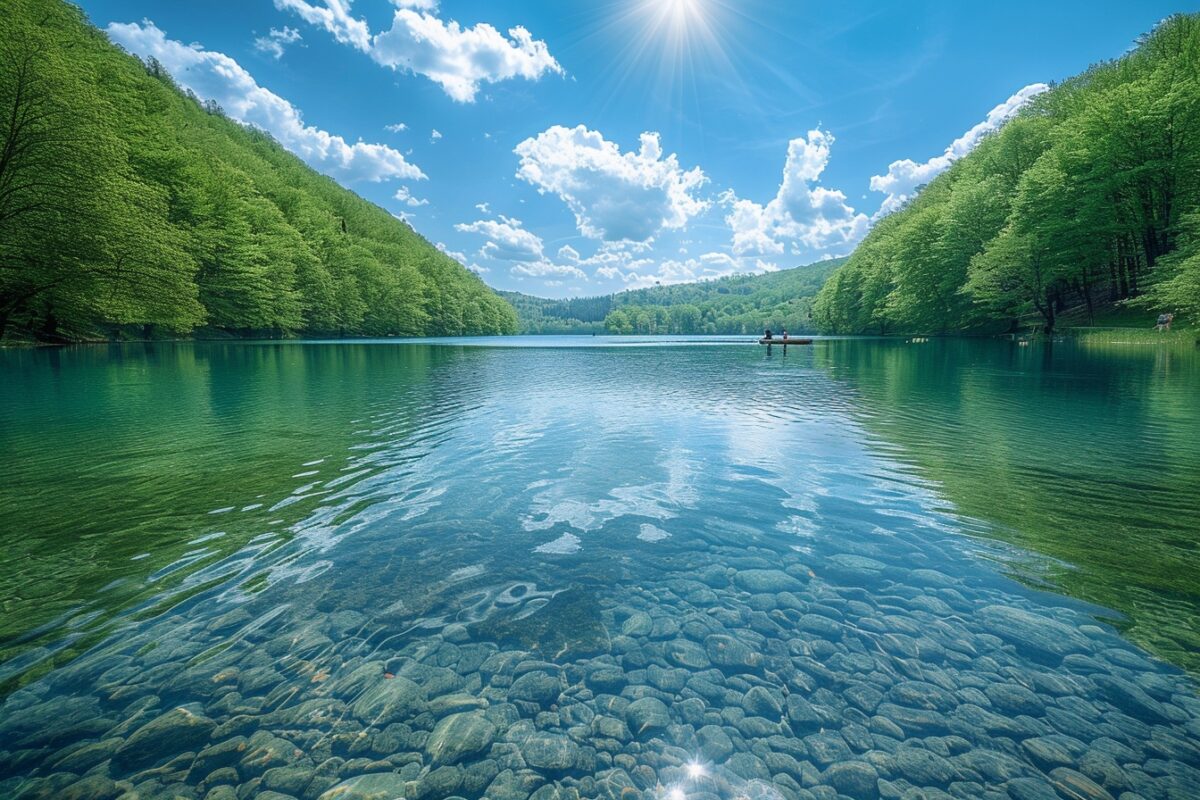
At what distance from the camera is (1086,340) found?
48219mm

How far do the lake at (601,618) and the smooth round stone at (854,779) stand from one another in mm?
21

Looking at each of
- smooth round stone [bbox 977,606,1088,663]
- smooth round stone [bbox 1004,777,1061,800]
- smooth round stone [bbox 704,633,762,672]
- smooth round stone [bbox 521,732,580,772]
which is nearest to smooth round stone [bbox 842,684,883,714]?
smooth round stone [bbox 704,633,762,672]

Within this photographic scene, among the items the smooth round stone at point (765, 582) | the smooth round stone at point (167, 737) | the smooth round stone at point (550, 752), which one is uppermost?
the smooth round stone at point (167, 737)

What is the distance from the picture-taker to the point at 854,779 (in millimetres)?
3547

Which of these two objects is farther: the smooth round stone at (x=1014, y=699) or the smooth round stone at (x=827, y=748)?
the smooth round stone at (x=1014, y=699)

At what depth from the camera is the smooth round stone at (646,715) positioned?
410cm

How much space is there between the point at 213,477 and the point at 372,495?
4.03 meters

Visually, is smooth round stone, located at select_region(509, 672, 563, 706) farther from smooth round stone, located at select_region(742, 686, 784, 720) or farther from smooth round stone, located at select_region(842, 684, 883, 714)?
smooth round stone, located at select_region(842, 684, 883, 714)

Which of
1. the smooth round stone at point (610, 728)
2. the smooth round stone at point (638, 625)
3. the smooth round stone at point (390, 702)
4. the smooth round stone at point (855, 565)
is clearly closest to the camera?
the smooth round stone at point (610, 728)

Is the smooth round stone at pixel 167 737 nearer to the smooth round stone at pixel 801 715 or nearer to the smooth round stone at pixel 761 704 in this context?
the smooth round stone at pixel 761 704

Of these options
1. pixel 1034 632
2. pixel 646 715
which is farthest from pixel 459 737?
pixel 1034 632

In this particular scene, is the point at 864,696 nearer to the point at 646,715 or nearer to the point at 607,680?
the point at 646,715

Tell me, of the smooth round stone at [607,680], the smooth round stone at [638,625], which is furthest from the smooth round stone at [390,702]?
the smooth round stone at [638,625]

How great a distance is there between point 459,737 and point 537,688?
82 cm
